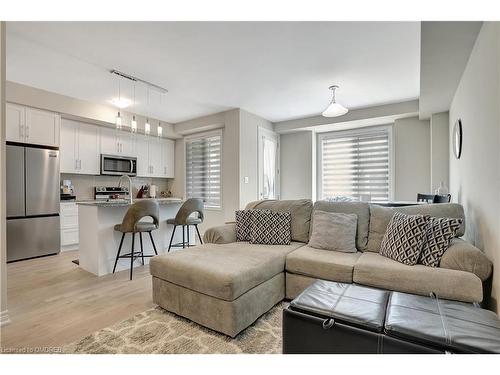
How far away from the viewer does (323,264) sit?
2.17 meters

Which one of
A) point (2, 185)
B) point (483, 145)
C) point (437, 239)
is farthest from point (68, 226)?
point (483, 145)

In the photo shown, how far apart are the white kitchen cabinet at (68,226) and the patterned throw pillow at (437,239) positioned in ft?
15.4

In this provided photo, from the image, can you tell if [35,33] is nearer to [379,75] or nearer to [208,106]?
[208,106]

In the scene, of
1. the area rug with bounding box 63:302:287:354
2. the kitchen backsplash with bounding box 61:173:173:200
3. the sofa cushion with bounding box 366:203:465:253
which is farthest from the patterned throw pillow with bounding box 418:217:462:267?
the kitchen backsplash with bounding box 61:173:173:200

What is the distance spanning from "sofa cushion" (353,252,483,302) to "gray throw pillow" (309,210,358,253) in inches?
14.4

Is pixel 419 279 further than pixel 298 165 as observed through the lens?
No

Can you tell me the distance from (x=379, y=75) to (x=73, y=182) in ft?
16.9

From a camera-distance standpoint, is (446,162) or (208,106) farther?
(208,106)

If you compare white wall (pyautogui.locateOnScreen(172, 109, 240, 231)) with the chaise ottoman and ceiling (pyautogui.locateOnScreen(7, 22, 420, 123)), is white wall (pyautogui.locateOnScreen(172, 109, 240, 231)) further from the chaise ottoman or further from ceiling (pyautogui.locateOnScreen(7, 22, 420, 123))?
the chaise ottoman

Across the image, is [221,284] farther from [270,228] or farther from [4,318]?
[4,318]

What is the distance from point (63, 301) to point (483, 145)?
371 centimetres
